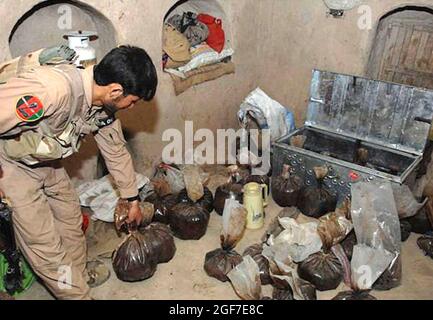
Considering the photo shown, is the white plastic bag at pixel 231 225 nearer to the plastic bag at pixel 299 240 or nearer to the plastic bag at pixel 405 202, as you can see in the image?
the plastic bag at pixel 299 240

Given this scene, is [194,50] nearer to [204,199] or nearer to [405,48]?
[204,199]

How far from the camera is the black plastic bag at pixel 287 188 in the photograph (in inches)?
134

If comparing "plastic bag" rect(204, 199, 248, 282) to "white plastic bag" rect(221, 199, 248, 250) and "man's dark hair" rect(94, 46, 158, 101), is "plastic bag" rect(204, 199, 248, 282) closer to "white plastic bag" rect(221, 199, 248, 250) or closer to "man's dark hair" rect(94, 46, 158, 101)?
"white plastic bag" rect(221, 199, 248, 250)

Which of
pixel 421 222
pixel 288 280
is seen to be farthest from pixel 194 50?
pixel 421 222

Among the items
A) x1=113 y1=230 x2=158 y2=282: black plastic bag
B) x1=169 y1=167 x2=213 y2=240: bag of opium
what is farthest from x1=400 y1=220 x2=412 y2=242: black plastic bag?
x1=113 y1=230 x2=158 y2=282: black plastic bag

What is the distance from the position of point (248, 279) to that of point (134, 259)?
0.79 meters

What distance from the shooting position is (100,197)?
3.28 meters

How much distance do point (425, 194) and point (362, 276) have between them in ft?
5.29

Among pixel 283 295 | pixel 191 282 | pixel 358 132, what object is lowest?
pixel 191 282

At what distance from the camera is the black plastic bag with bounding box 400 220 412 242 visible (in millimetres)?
3062

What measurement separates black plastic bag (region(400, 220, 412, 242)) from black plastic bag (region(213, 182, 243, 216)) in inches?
52.2

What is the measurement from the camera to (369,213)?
8.99 feet

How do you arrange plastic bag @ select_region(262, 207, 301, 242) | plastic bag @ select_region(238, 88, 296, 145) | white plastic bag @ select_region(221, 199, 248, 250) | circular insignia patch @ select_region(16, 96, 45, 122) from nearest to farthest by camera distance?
circular insignia patch @ select_region(16, 96, 45, 122), white plastic bag @ select_region(221, 199, 248, 250), plastic bag @ select_region(262, 207, 301, 242), plastic bag @ select_region(238, 88, 296, 145)
